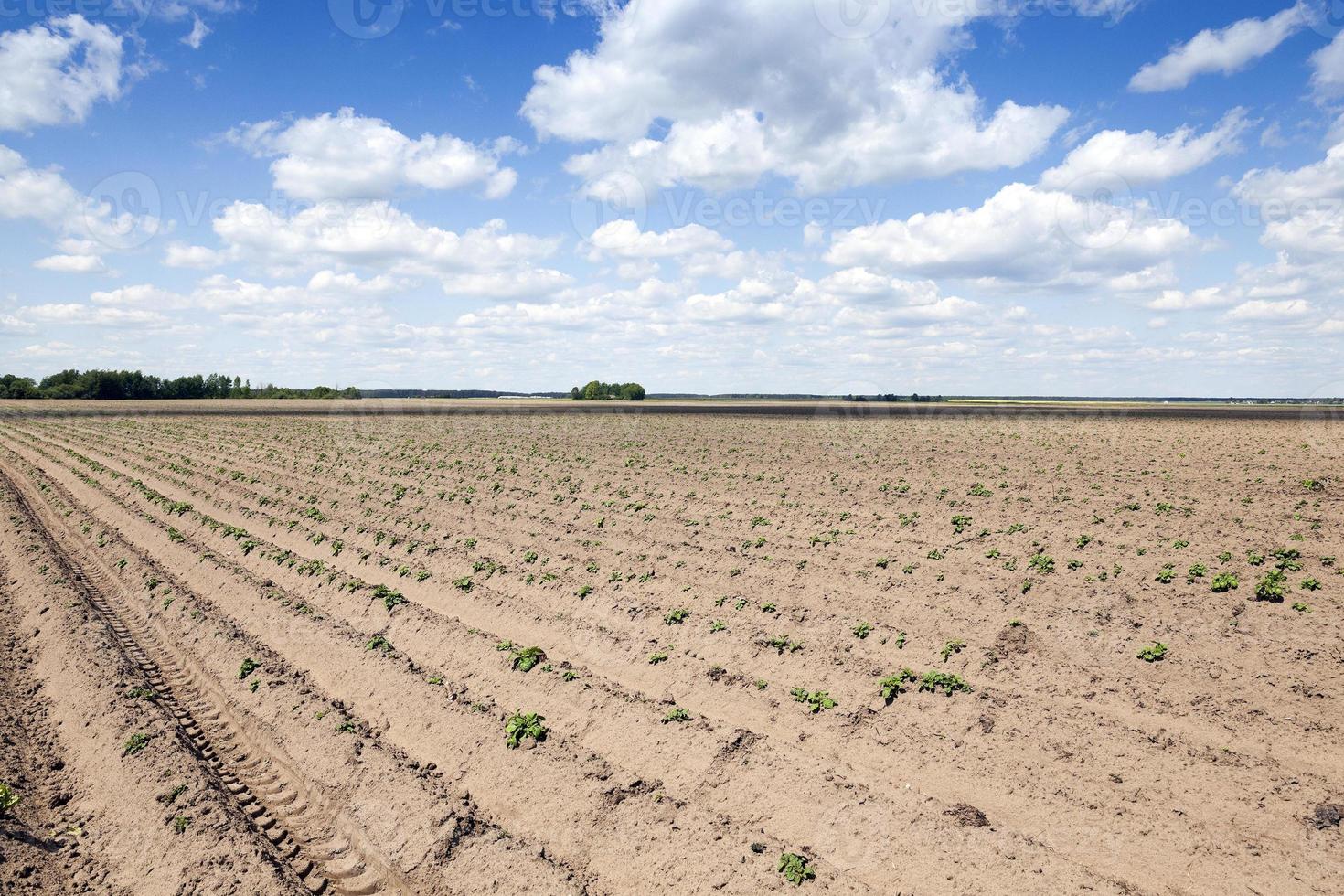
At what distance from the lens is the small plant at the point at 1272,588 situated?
11310 millimetres

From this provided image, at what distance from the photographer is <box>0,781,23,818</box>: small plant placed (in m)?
7.06

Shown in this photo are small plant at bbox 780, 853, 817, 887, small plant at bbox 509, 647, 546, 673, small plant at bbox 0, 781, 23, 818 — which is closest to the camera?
small plant at bbox 780, 853, 817, 887

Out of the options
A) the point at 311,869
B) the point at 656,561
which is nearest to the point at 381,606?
the point at 656,561

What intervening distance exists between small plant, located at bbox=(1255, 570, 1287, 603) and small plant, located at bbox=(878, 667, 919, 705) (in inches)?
246

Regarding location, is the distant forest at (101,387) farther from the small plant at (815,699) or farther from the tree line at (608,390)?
the small plant at (815,699)

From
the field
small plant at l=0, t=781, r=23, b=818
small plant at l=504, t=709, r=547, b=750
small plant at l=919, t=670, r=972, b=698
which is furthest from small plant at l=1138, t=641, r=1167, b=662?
small plant at l=0, t=781, r=23, b=818

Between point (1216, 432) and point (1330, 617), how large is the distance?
169 feet

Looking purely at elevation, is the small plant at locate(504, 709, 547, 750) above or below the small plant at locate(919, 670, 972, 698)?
below

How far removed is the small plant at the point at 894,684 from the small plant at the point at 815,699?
0.66 meters

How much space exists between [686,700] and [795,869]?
347cm

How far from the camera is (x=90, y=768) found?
26.5 feet

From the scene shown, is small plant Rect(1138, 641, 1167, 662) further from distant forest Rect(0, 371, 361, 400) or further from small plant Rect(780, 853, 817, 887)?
distant forest Rect(0, 371, 361, 400)

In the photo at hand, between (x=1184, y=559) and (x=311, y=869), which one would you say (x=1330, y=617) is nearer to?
(x=1184, y=559)

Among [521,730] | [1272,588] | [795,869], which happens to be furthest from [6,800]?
[1272,588]
